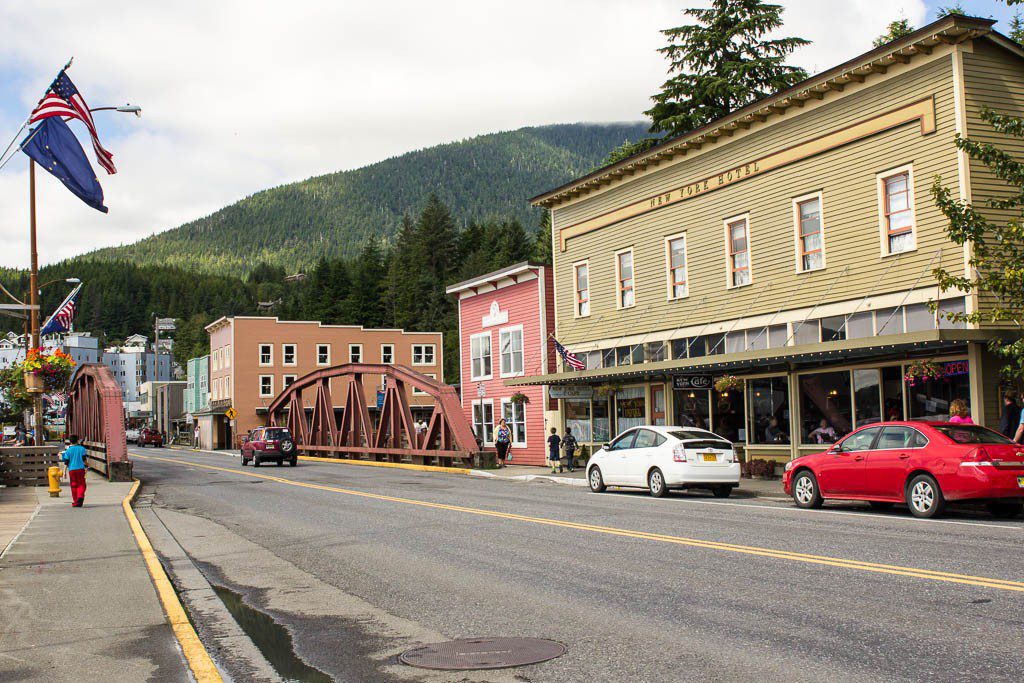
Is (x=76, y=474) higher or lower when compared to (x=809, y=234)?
lower

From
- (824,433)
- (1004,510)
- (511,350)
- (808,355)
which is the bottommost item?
(1004,510)

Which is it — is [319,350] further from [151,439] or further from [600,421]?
[600,421]

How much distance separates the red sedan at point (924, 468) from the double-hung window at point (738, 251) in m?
10.5

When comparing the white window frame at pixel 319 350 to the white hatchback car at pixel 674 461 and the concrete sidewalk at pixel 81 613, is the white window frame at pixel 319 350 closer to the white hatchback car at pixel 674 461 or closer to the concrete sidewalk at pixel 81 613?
the white hatchback car at pixel 674 461

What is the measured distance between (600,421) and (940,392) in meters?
14.1

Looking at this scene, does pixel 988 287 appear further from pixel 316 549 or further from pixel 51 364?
pixel 51 364

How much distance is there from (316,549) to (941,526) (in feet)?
28.8

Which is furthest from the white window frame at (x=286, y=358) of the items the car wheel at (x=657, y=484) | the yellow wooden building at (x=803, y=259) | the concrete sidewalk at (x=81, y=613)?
the concrete sidewalk at (x=81, y=613)

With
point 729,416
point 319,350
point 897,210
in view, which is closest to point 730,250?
point 729,416

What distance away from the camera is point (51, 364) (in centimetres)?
2764

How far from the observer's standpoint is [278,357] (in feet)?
250

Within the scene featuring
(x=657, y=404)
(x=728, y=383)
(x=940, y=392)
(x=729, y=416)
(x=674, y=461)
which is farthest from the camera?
(x=657, y=404)

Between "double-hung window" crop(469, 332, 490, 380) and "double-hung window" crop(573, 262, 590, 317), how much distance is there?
6.97m

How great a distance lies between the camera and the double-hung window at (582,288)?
34219 millimetres
